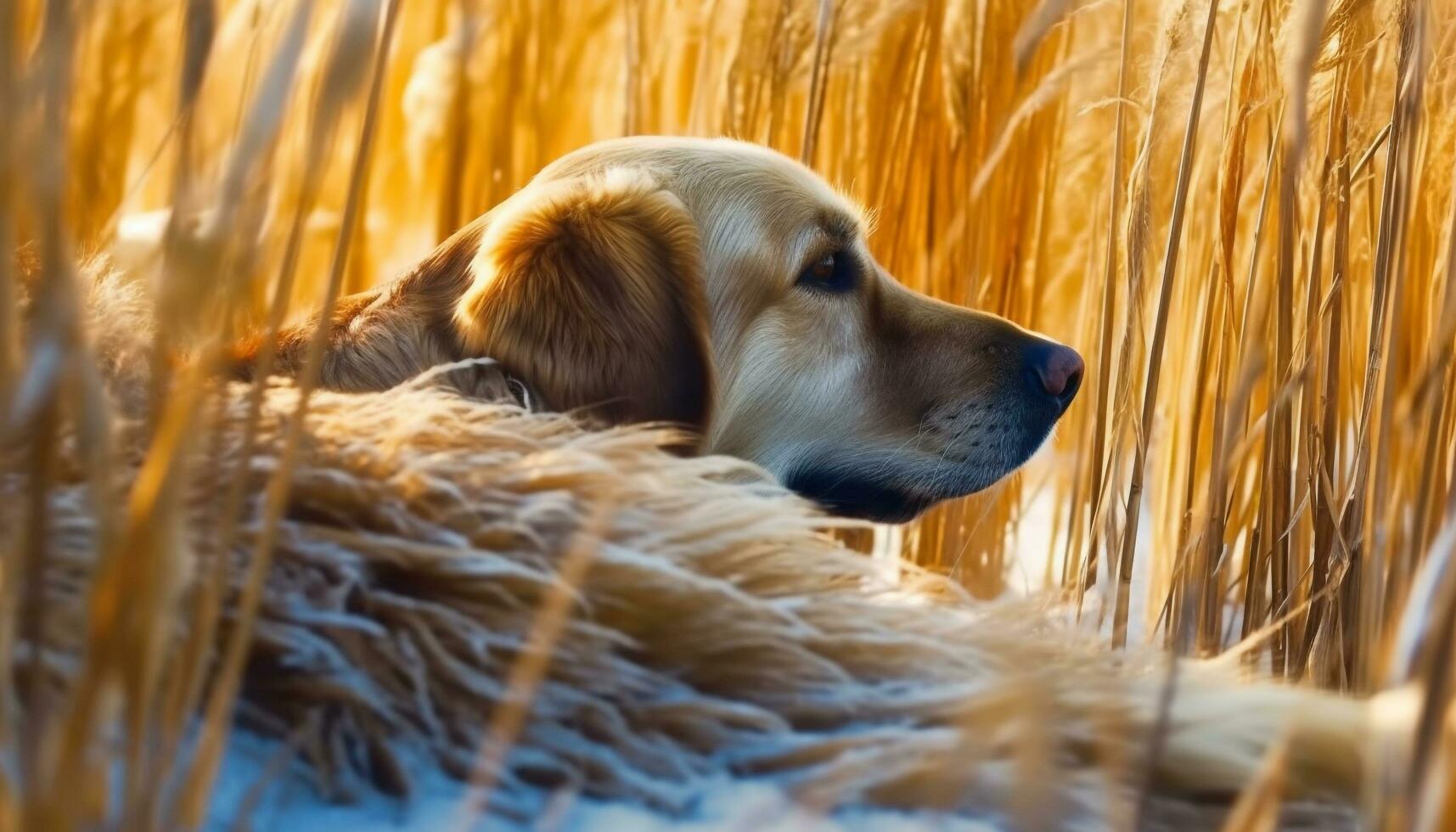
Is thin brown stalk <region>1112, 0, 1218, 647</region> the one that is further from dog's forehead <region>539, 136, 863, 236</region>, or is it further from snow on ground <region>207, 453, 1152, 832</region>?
snow on ground <region>207, 453, 1152, 832</region>

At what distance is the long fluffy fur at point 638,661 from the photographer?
745mm

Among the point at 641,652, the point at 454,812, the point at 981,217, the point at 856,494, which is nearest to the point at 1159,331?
the point at 856,494

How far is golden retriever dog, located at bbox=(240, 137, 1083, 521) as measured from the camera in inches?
60.1

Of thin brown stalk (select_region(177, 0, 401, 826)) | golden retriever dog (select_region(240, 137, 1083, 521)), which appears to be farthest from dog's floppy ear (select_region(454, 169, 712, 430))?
thin brown stalk (select_region(177, 0, 401, 826))

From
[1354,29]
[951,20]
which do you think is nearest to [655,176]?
[951,20]

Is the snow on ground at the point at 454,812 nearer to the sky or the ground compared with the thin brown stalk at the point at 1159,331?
nearer to the ground

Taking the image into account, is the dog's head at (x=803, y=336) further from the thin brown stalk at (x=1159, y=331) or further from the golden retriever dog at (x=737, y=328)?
the thin brown stalk at (x=1159, y=331)

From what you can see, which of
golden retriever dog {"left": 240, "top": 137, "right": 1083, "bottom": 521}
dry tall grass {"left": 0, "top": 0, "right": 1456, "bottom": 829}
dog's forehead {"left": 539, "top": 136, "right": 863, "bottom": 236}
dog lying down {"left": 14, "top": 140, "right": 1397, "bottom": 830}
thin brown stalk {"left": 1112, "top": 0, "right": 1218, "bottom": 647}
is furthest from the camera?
dog's forehead {"left": 539, "top": 136, "right": 863, "bottom": 236}

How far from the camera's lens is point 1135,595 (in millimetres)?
2309

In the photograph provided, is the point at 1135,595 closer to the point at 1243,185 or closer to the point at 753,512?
the point at 1243,185

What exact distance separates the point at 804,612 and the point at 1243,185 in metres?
1.07

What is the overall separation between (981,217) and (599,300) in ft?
2.74

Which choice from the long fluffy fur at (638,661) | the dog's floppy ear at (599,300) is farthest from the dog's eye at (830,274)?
the long fluffy fur at (638,661)

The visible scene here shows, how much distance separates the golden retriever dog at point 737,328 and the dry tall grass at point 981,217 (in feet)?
0.46
